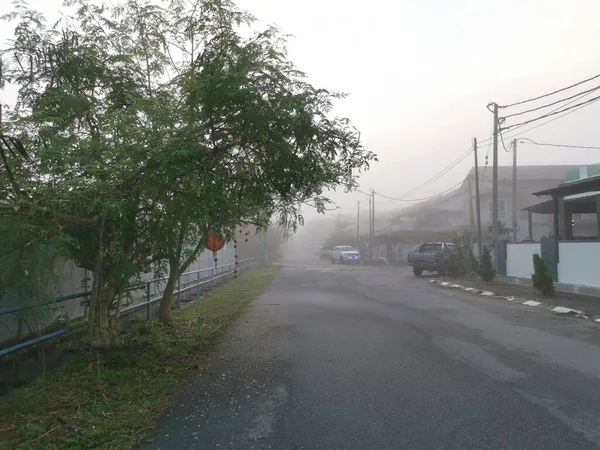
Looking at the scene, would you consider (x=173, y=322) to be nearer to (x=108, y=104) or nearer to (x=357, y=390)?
(x=108, y=104)

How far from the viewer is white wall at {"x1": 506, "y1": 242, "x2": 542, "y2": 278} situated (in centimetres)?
1829

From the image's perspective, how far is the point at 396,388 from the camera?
5.46 m

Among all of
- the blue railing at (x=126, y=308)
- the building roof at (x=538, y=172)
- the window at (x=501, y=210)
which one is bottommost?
the blue railing at (x=126, y=308)

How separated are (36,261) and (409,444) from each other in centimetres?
462

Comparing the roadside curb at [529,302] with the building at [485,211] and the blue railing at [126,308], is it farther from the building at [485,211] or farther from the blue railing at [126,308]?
the building at [485,211]

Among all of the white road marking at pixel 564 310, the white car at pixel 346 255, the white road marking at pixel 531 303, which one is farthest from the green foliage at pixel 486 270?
the white car at pixel 346 255

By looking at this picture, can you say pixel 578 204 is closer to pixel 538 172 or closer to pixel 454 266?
pixel 454 266

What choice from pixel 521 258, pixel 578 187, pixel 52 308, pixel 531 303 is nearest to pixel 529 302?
pixel 531 303

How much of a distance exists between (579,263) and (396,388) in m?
12.6

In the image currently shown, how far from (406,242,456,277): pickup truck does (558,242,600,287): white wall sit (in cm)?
744

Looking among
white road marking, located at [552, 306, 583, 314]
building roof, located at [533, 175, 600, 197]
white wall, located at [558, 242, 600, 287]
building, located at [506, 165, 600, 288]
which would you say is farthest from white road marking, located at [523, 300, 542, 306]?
building roof, located at [533, 175, 600, 197]

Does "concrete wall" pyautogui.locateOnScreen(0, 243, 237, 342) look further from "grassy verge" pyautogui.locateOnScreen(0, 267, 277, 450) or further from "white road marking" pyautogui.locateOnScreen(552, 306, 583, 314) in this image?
"white road marking" pyautogui.locateOnScreen(552, 306, 583, 314)

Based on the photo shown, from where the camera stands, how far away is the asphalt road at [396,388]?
4148 mm

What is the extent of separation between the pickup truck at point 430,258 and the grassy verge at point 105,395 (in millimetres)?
16810
